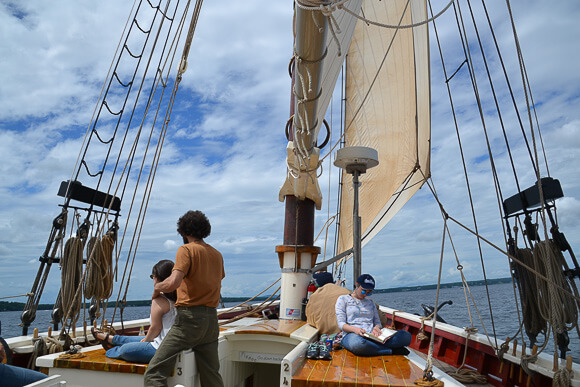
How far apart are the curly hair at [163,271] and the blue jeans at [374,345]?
1.57 m

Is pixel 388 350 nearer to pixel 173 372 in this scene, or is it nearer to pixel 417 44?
pixel 173 372

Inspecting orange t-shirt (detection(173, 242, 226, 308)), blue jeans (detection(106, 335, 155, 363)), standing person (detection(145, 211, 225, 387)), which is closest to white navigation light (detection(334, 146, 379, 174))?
standing person (detection(145, 211, 225, 387))

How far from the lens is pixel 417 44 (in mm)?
8383

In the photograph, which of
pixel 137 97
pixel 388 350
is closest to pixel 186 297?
pixel 388 350

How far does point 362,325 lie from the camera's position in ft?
13.2

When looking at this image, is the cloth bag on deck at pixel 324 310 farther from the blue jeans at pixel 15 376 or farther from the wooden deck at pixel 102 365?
the blue jeans at pixel 15 376

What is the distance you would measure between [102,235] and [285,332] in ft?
6.84

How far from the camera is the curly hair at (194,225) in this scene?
3211mm

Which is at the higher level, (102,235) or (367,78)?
(367,78)

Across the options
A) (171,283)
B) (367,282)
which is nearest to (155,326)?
(171,283)

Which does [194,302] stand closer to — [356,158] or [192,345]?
[192,345]

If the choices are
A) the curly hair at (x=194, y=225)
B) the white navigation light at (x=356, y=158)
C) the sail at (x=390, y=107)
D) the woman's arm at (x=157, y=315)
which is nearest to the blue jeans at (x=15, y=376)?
the woman's arm at (x=157, y=315)

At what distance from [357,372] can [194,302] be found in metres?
1.26

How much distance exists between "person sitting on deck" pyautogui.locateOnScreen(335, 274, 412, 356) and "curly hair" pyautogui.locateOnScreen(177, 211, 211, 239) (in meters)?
1.58
